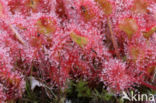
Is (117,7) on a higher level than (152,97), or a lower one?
higher

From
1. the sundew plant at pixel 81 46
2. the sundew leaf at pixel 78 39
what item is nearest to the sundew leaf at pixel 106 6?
the sundew plant at pixel 81 46

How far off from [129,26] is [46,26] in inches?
7.6

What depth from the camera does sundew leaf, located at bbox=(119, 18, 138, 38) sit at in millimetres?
563

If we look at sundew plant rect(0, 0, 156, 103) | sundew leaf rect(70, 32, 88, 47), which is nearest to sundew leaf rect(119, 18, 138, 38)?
sundew plant rect(0, 0, 156, 103)

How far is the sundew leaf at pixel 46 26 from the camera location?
55 centimetres

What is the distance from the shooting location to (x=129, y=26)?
22.4 inches

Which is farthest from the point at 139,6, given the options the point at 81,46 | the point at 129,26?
the point at 81,46

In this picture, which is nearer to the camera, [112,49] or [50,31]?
[50,31]

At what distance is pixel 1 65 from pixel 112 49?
30 cm

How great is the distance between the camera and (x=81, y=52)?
A: 1.90ft

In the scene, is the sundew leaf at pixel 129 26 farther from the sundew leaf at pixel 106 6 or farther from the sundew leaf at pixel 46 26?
the sundew leaf at pixel 46 26

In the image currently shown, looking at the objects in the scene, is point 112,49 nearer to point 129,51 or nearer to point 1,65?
point 129,51

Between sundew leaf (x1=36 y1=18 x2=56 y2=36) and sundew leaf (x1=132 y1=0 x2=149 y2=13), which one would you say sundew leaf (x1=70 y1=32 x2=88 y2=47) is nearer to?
sundew leaf (x1=36 y1=18 x2=56 y2=36)

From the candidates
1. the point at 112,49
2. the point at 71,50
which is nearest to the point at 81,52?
the point at 71,50
